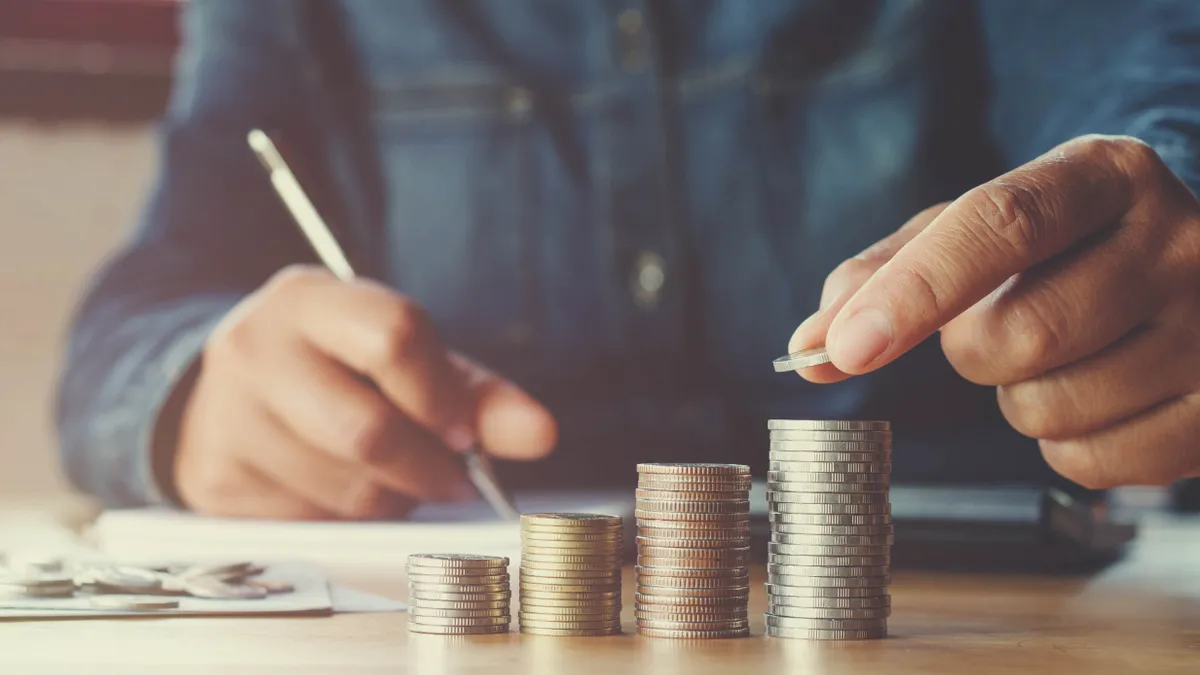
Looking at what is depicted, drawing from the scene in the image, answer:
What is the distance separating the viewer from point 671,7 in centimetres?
204

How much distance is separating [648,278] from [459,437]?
0.70 meters

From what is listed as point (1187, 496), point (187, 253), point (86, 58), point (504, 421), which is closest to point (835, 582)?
point (504, 421)

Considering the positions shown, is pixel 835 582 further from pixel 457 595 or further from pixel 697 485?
pixel 457 595

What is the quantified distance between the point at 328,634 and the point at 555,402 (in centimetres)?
133

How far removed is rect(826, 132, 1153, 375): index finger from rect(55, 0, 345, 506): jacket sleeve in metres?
0.97

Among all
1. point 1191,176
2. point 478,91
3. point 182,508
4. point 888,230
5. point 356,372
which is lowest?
point 182,508

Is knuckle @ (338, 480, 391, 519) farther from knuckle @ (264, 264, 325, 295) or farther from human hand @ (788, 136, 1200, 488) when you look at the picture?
human hand @ (788, 136, 1200, 488)

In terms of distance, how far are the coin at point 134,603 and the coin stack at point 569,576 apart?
241 mm

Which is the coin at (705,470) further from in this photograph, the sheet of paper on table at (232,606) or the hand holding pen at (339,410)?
the hand holding pen at (339,410)

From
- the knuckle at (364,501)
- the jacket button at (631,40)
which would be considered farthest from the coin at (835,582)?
the jacket button at (631,40)

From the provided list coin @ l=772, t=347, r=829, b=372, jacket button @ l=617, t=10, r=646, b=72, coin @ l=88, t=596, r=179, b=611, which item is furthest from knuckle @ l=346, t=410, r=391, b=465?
jacket button @ l=617, t=10, r=646, b=72

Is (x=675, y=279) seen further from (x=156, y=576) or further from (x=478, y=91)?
(x=156, y=576)

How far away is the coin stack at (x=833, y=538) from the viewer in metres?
0.87

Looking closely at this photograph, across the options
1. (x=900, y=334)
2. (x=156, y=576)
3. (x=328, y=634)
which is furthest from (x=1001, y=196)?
(x=156, y=576)
